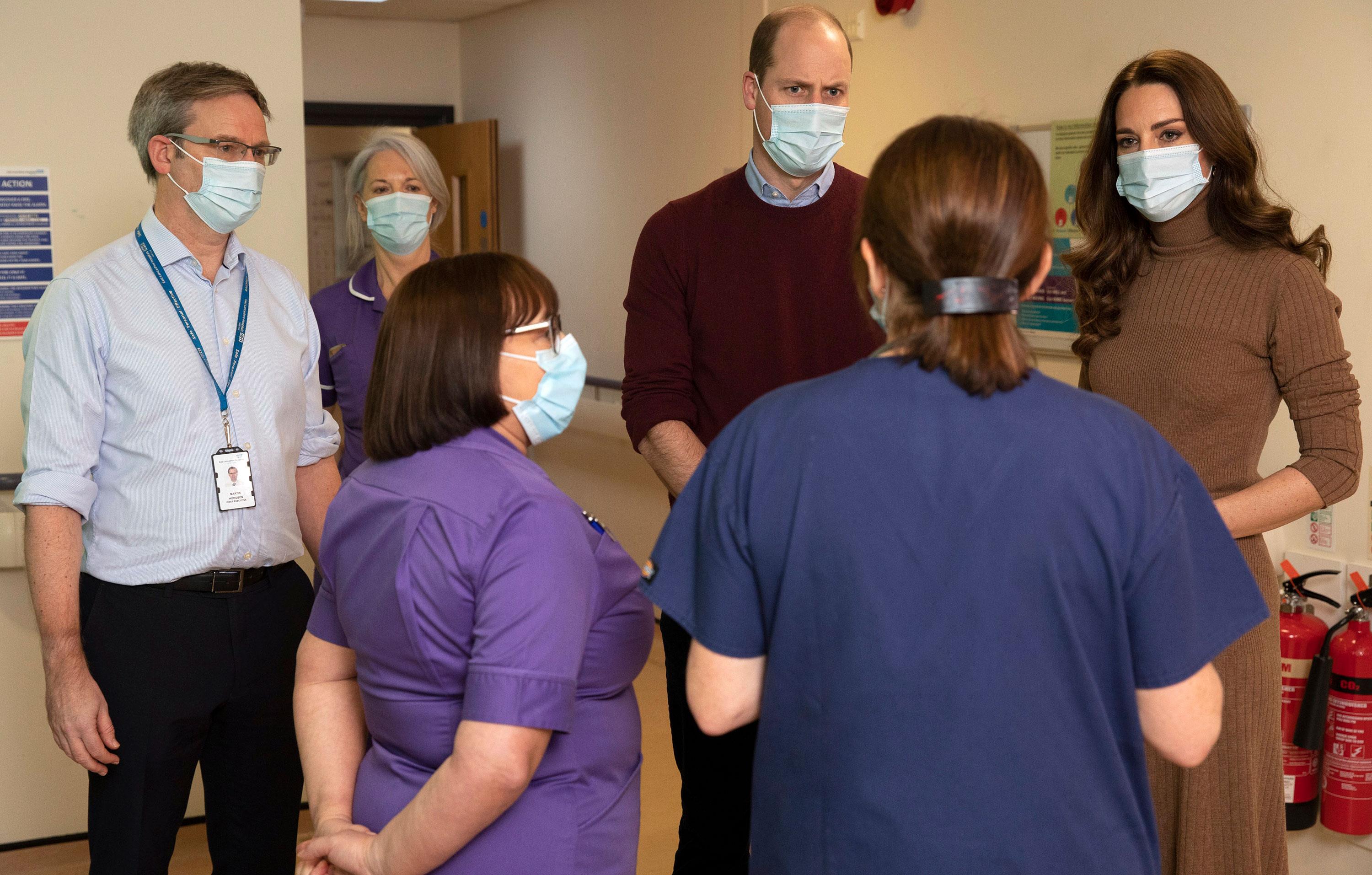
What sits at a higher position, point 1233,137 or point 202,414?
point 1233,137

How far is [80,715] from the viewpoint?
177 cm

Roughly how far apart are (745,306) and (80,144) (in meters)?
1.91

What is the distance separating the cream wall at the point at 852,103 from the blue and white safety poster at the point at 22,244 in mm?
2106

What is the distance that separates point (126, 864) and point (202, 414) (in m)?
0.75

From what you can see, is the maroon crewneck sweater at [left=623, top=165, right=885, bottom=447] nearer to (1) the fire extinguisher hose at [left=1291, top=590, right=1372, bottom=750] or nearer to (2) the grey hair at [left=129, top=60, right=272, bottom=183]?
(2) the grey hair at [left=129, top=60, right=272, bottom=183]

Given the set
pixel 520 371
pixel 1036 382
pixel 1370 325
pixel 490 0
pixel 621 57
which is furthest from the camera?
pixel 490 0

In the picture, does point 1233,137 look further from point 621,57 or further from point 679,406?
point 621,57

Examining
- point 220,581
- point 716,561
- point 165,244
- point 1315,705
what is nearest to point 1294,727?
point 1315,705

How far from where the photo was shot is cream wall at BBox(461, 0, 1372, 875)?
247cm

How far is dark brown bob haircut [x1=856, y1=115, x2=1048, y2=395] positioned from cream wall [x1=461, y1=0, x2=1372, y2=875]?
1817mm

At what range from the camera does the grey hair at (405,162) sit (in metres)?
2.91

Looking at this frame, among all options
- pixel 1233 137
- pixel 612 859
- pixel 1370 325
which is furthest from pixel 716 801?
pixel 1370 325

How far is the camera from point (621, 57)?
511cm

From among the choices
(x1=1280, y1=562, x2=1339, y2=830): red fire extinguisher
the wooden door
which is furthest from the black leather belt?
the wooden door
